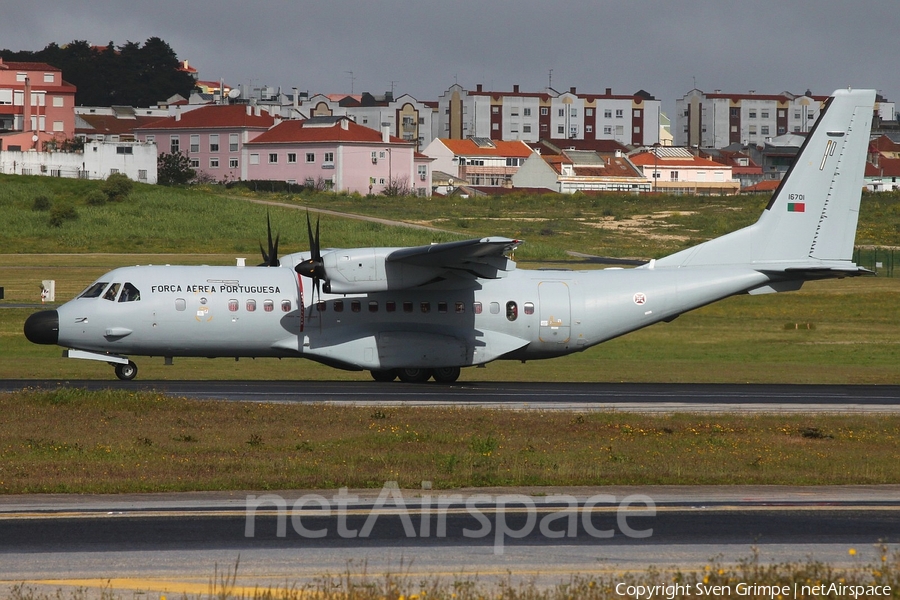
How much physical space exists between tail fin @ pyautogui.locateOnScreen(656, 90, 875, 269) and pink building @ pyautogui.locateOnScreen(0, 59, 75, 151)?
9792 centimetres

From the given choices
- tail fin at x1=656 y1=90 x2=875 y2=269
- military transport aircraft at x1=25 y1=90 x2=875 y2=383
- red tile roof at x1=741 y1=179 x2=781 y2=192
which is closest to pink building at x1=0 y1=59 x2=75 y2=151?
red tile roof at x1=741 y1=179 x2=781 y2=192

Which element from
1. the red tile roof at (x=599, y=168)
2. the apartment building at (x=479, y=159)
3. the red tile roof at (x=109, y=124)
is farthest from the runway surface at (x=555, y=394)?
the red tile roof at (x=109, y=124)

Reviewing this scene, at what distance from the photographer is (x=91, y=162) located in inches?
3920

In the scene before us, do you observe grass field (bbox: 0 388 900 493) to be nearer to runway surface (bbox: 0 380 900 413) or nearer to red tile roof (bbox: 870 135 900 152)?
runway surface (bbox: 0 380 900 413)

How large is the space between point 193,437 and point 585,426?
7.10 meters

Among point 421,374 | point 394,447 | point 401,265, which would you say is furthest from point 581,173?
point 394,447

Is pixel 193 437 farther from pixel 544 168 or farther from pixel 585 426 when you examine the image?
pixel 544 168

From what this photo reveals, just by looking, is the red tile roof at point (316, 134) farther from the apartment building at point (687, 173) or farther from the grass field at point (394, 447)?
the grass field at point (394, 447)

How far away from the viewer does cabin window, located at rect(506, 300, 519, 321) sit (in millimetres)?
29297

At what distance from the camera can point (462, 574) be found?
10.4m

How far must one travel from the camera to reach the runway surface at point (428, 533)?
1052cm

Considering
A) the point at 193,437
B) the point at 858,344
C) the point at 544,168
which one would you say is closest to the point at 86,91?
the point at 544,168

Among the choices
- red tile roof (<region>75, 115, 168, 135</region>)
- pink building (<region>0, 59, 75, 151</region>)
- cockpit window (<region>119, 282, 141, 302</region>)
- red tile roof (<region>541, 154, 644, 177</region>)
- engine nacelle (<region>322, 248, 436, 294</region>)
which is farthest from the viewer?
red tile roof (<region>75, 115, 168, 135</region>)

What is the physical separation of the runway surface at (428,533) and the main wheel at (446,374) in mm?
15097
